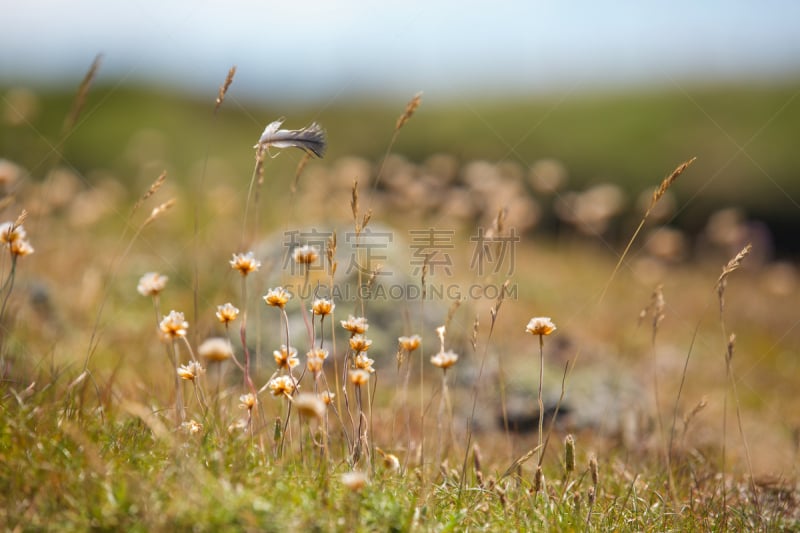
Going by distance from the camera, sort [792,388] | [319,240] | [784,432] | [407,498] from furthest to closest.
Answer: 1. [792,388]
2. [319,240]
3. [784,432]
4. [407,498]

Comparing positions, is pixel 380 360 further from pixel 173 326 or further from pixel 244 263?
pixel 173 326

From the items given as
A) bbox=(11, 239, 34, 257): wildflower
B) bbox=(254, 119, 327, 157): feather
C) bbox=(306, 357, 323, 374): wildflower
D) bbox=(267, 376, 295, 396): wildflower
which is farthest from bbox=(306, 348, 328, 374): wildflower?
bbox=(11, 239, 34, 257): wildflower

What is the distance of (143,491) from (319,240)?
4.43 m

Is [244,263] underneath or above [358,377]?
above

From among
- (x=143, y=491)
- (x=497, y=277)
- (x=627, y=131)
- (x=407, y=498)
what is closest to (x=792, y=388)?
(x=497, y=277)

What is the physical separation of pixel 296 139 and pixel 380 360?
10.4 feet

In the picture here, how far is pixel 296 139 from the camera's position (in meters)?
2.98

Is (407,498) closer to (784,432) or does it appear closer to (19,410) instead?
(19,410)

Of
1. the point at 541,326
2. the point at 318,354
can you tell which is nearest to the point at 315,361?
the point at 318,354

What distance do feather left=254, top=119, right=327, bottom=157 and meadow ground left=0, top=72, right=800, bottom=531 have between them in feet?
0.94

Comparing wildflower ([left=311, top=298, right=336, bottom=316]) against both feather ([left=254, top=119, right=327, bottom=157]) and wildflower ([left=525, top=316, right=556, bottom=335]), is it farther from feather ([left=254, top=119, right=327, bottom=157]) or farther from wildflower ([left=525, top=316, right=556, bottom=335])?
wildflower ([left=525, top=316, right=556, bottom=335])

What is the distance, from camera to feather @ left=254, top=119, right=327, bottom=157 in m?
2.92

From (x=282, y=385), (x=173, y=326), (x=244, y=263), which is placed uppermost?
(x=244, y=263)

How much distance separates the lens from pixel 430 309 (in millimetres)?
6484
